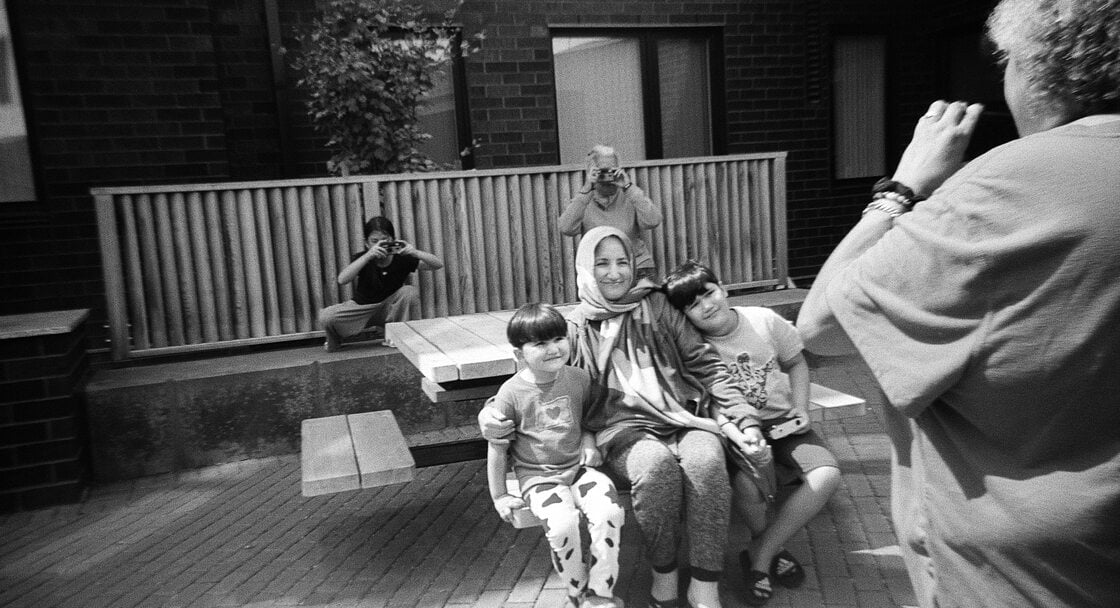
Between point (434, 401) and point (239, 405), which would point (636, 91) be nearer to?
point (239, 405)

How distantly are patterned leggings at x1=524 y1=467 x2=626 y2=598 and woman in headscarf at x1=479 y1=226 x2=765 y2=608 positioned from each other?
0.40ft

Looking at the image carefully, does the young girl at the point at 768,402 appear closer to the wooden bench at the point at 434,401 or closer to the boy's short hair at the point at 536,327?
the wooden bench at the point at 434,401

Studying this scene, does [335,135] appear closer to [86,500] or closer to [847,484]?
[86,500]

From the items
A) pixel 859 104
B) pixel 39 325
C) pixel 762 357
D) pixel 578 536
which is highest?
pixel 859 104

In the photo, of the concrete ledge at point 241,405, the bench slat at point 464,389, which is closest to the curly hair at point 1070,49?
the bench slat at point 464,389

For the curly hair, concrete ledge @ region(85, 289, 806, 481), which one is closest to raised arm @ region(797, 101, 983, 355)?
the curly hair

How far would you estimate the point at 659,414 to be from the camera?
3.44 m

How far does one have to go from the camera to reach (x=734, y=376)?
356cm

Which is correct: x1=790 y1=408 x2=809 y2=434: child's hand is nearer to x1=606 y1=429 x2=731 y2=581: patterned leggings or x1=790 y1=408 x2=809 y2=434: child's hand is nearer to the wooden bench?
the wooden bench

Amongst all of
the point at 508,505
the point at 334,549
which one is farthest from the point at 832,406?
the point at 334,549

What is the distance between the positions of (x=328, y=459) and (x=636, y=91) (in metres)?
6.13

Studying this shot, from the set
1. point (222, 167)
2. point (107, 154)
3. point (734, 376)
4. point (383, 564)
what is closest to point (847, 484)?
point (734, 376)

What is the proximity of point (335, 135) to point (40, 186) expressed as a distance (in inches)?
92.9

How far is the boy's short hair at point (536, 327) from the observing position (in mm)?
3301
